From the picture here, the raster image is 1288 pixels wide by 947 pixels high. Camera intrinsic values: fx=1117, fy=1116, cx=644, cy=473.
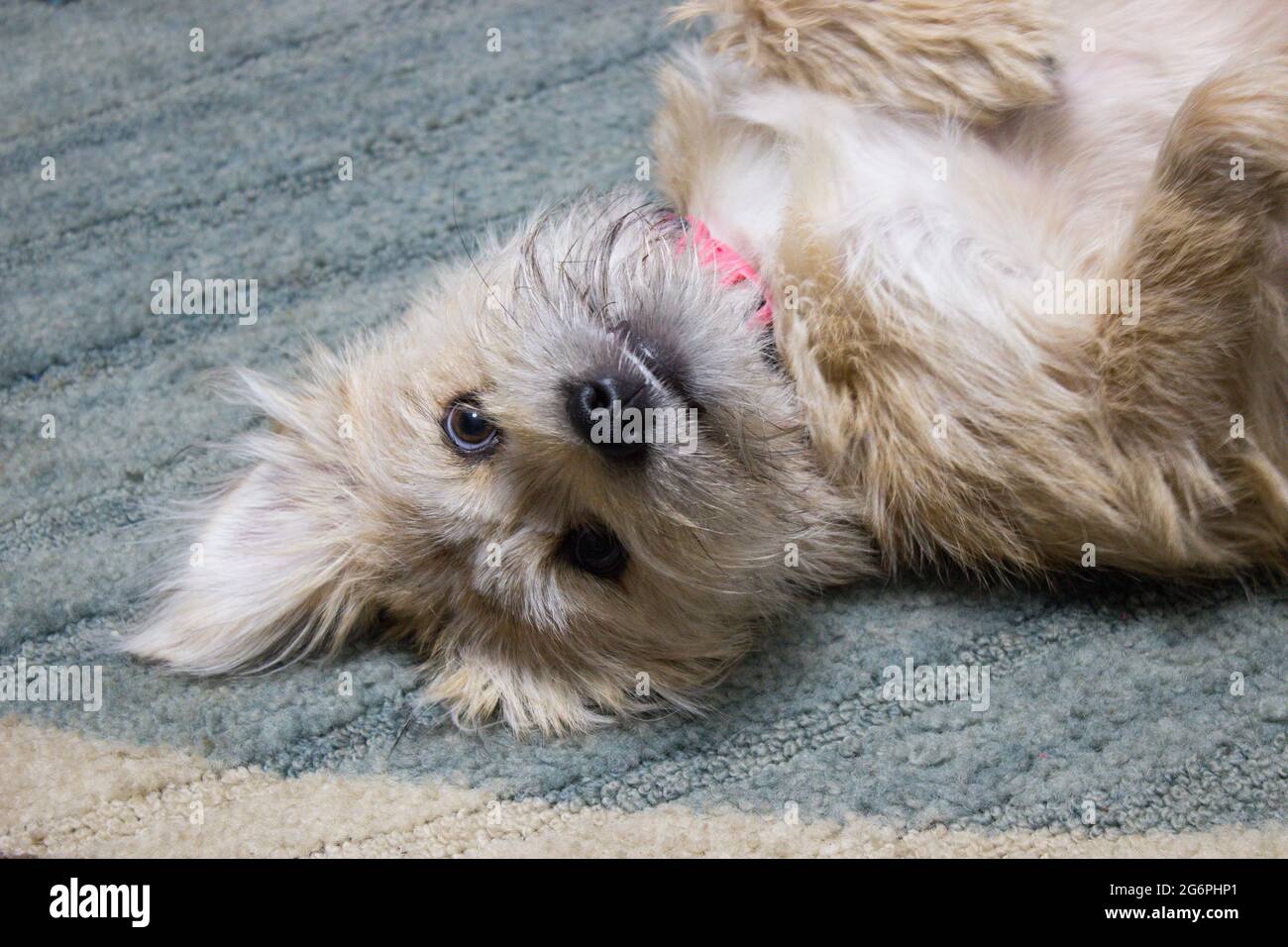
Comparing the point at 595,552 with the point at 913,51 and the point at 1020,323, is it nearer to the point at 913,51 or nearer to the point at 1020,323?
the point at 1020,323

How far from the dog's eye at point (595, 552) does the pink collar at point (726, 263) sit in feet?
1.20

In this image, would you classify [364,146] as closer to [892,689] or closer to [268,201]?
[268,201]

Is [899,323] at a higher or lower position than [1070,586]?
higher

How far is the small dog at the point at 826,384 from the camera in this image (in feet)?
4.75

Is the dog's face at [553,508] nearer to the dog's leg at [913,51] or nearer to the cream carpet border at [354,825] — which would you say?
the cream carpet border at [354,825]

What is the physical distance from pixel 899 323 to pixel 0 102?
192 cm

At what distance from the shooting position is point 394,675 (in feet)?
5.31

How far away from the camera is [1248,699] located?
147cm

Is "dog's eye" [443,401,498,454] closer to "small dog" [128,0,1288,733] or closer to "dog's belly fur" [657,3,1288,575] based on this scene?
"small dog" [128,0,1288,733]

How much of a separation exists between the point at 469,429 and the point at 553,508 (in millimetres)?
172

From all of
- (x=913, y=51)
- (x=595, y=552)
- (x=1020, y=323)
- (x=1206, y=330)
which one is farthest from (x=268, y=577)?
(x=1206, y=330)

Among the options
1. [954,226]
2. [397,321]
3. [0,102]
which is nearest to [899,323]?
[954,226]

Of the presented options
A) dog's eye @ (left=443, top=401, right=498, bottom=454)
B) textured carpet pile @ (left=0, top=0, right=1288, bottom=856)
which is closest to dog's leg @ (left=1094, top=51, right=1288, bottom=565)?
textured carpet pile @ (left=0, top=0, right=1288, bottom=856)

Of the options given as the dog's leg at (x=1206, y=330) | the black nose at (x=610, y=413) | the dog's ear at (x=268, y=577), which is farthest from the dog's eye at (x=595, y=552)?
the dog's leg at (x=1206, y=330)
